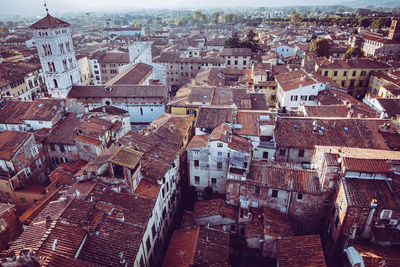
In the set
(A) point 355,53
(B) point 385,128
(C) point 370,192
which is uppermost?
(A) point 355,53

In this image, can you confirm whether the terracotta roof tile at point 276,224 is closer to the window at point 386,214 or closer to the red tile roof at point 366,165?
the window at point 386,214

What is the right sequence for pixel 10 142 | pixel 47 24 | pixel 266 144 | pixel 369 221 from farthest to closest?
1. pixel 47 24
2. pixel 266 144
3. pixel 10 142
4. pixel 369 221

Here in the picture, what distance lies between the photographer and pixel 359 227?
2458cm

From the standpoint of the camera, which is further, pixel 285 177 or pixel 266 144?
pixel 266 144

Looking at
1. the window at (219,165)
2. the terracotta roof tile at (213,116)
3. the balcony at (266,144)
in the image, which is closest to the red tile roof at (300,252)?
the window at (219,165)

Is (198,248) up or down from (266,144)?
down

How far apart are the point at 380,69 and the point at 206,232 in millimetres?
64556

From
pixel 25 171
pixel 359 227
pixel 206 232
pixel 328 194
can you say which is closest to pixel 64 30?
pixel 25 171

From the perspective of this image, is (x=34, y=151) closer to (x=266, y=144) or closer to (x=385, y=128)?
(x=266, y=144)

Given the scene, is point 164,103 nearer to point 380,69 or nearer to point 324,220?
point 324,220

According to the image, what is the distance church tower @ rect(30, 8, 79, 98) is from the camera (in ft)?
160

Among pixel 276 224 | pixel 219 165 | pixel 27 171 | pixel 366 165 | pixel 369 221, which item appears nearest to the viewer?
pixel 369 221

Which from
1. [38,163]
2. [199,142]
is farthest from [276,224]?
[38,163]

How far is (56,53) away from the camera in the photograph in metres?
50.6
